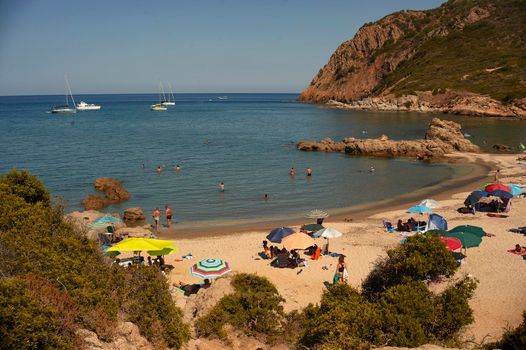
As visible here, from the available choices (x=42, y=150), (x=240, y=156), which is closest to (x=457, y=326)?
(x=240, y=156)

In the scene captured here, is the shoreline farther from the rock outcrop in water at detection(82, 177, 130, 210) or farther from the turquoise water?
the rock outcrop in water at detection(82, 177, 130, 210)

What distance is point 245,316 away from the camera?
11.0 meters

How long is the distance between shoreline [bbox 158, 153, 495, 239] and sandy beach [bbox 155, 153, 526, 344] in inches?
14.4

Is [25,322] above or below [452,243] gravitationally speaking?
above

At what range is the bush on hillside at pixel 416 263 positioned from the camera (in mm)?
12203

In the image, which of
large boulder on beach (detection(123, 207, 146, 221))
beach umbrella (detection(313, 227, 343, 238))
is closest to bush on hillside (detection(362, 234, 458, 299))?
beach umbrella (detection(313, 227, 343, 238))

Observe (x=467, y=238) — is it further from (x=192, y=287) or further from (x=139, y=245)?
(x=139, y=245)

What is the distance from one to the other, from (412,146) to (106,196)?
35.8m

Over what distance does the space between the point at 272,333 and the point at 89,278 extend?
4.67 m

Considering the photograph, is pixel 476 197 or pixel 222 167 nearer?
pixel 476 197

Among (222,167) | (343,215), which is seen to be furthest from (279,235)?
(222,167)

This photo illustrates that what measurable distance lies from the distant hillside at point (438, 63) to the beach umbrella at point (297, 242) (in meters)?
88.1

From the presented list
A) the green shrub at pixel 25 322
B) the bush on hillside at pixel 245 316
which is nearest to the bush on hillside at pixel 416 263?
the bush on hillside at pixel 245 316

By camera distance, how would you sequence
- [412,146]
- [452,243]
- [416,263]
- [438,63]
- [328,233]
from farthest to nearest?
1. [438,63]
2. [412,146]
3. [328,233]
4. [452,243]
5. [416,263]
